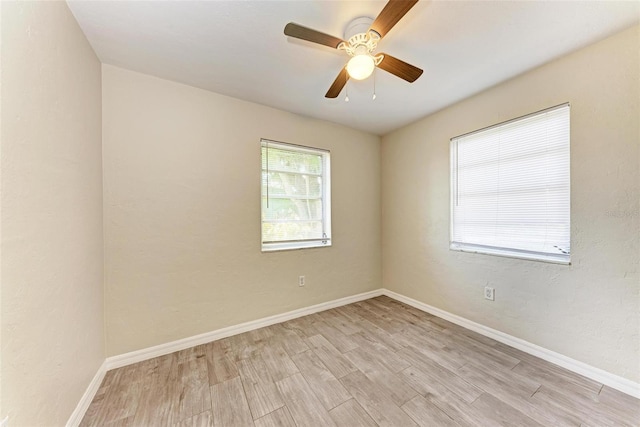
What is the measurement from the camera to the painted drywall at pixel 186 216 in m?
1.88

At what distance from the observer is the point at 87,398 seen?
1480 millimetres

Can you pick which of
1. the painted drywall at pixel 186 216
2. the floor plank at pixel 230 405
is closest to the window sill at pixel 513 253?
the painted drywall at pixel 186 216

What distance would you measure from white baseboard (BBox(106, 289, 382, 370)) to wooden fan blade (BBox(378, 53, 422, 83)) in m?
2.59

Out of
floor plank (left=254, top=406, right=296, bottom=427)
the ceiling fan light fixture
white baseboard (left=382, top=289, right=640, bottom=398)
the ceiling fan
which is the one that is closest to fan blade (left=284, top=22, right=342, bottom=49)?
the ceiling fan

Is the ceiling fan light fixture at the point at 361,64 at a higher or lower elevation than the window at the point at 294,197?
higher

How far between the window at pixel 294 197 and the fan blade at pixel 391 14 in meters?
1.64

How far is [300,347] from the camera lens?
212 centimetres

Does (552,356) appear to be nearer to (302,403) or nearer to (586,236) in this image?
(586,236)

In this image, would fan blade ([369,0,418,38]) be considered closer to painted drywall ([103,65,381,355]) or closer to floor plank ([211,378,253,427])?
painted drywall ([103,65,381,355])

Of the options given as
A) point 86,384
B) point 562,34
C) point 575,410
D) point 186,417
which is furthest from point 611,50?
point 86,384

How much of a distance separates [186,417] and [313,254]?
1.83 meters

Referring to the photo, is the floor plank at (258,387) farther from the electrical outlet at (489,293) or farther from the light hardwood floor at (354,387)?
the electrical outlet at (489,293)

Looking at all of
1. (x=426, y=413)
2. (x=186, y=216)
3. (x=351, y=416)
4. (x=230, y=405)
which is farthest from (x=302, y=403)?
(x=186, y=216)

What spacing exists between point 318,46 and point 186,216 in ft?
6.04
